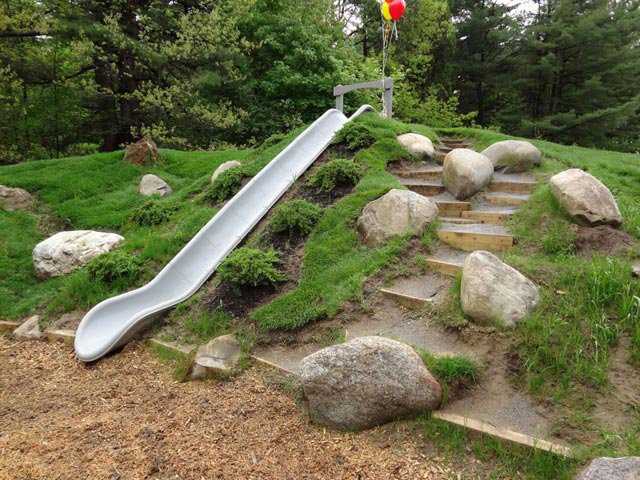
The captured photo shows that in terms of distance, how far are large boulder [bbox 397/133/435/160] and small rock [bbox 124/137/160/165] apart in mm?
5298

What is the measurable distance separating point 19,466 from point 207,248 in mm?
2770

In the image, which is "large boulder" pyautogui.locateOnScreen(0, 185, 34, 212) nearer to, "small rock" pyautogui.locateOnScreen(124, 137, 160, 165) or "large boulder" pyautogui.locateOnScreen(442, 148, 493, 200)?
"small rock" pyautogui.locateOnScreen(124, 137, 160, 165)

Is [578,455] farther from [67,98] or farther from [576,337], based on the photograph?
[67,98]

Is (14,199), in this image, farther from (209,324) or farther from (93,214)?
(209,324)

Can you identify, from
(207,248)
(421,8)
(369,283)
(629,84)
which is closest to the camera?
(369,283)

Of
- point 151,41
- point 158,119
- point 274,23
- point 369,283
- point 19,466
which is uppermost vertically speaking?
point 274,23

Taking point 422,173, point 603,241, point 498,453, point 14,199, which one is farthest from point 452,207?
point 14,199

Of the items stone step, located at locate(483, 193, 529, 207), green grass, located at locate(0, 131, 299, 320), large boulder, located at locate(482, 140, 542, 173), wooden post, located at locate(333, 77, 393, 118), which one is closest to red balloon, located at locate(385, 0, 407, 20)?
wooden post, located at locate(333, 77, 393, 118)

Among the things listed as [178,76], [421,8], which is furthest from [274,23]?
[421,8]

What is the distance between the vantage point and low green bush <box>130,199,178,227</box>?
20.8ft

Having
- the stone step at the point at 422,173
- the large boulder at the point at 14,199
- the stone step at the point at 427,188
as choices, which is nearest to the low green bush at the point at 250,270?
the stone step at the point at 427,188

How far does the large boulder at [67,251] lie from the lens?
5637 millimetres

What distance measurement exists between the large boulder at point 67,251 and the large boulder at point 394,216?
136 inches

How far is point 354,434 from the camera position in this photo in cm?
264
